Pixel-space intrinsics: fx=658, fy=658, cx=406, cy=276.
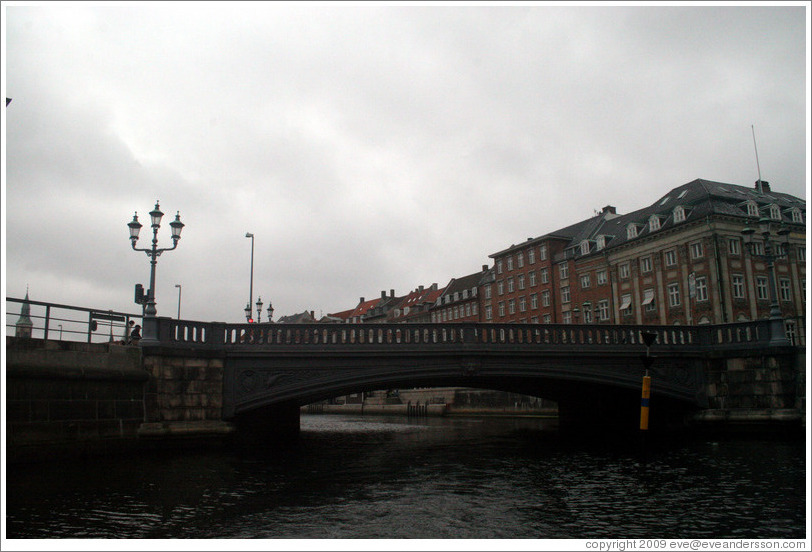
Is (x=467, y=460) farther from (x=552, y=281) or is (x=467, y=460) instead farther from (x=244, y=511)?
(x=552, y=281)

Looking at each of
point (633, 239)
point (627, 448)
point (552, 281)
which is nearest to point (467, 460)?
point (627, 448)

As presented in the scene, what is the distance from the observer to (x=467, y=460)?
72.6 feet

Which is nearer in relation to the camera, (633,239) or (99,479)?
(99,479)

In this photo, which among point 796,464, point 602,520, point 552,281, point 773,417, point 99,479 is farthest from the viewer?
point 552,281

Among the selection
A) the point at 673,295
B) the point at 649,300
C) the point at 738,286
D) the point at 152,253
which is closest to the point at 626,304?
the point at 649,300

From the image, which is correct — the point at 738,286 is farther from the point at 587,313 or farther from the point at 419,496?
the point at 419,496

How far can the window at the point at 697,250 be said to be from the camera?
50906 millimetres

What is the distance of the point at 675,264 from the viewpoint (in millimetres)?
53562

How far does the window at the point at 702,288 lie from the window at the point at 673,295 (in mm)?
2327

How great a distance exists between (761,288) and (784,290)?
2475mm

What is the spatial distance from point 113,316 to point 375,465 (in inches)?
384

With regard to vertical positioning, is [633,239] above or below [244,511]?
above

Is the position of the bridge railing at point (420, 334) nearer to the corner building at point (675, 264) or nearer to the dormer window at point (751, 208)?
the corner building at point (675, 264)

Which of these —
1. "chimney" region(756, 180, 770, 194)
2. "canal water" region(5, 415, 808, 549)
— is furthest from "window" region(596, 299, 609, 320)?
"canal water" region(5, 415, 808, 549)
